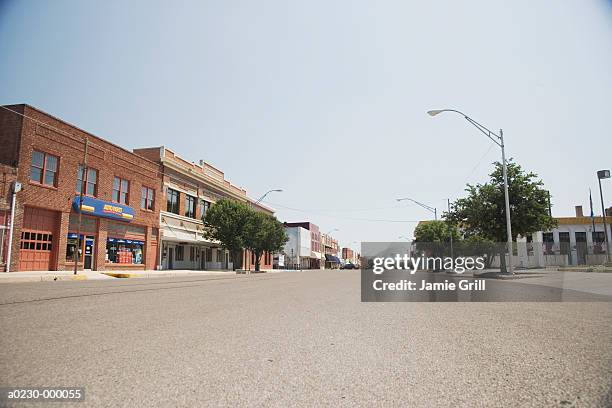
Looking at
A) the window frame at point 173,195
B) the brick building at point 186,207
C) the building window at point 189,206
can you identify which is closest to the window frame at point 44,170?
the brick building at point 186,207

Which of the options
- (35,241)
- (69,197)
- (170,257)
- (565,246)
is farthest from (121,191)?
(565,246)

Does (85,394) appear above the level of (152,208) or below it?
below

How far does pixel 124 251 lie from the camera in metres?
36.1

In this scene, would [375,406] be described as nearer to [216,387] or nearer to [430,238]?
[216,387]

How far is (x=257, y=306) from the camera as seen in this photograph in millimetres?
10594

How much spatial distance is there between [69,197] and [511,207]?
32867mm

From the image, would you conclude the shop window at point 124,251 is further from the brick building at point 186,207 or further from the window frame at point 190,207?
the window frame at point 190,207

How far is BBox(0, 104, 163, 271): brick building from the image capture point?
1040 inches

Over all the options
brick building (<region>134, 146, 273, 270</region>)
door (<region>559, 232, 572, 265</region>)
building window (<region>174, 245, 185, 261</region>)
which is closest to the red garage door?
brick building (<region>134, 146, 273, 270</region>)

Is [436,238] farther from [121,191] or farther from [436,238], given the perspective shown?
[121,191]

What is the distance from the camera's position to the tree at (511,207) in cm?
3191

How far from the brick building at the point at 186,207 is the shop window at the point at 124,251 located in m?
3.38

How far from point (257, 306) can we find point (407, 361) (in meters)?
6.21

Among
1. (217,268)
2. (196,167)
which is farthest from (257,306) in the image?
(217,268)
